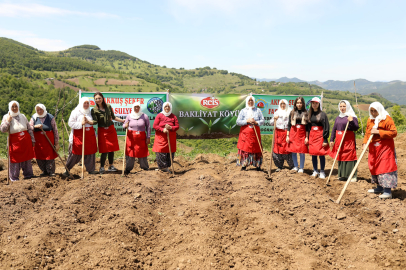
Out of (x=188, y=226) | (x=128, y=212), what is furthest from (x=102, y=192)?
(x=188, y=226)

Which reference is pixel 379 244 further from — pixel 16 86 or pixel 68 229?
pixel 16 86

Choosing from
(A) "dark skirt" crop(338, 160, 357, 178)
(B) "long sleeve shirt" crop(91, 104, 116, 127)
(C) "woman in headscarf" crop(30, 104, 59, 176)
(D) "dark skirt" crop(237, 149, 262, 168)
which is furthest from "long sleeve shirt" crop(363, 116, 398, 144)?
(C) "woman in headscarf" crop(30, 104, 59, 176)

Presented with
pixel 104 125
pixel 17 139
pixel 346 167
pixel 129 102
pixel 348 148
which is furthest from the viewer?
pixel 129 102

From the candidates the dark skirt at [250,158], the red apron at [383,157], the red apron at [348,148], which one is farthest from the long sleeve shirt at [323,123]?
the dark skirt at [250,158]

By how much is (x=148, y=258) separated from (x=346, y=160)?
4263mm

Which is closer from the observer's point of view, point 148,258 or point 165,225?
point 148,258

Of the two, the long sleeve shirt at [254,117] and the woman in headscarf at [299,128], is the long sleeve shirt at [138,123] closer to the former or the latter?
the long sleeve shirt at [254,117]

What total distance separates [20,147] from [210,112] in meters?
4.43

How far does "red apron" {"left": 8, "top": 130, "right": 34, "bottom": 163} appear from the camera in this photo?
5621mm

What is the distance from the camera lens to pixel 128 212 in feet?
14.1

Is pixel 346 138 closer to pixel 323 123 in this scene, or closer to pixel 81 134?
pixel 323 123

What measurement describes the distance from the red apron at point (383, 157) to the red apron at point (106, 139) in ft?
16.2

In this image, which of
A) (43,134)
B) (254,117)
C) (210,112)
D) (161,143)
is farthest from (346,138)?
(43,134)

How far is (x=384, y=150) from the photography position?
4766 mm
